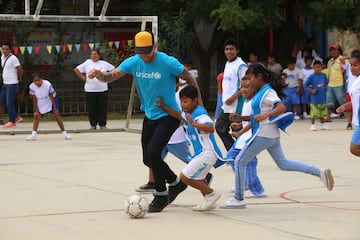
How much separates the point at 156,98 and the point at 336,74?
1240 cm

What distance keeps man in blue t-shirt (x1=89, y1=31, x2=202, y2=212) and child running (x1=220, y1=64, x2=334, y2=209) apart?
59 centimetres

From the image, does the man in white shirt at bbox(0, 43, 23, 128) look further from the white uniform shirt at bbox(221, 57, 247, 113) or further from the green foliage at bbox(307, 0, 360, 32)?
the white uniform shirt at bbox(221, 57, 247, 113)

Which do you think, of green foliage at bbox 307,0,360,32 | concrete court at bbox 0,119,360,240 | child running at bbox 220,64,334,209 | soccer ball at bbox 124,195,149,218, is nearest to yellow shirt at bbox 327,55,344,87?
green foliage at bbox 307,0,360,32

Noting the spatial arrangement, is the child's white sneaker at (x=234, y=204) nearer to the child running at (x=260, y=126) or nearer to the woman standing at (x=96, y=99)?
the child running at (x=260, y=126)

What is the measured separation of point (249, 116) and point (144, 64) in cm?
114

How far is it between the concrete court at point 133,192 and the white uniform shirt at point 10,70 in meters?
4.59

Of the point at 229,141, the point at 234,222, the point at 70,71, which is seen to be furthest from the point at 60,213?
the point at 70,71

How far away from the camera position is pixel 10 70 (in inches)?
776

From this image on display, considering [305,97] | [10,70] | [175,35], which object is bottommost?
[305,97]

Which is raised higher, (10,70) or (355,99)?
(355,99)

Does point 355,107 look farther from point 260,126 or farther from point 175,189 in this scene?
point 175,189

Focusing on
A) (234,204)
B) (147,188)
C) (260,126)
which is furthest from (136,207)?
(147,188)

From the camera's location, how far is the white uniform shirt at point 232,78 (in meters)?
11.2

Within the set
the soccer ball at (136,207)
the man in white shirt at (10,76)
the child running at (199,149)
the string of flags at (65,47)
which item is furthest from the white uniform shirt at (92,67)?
the soccer ball at (136,207)
